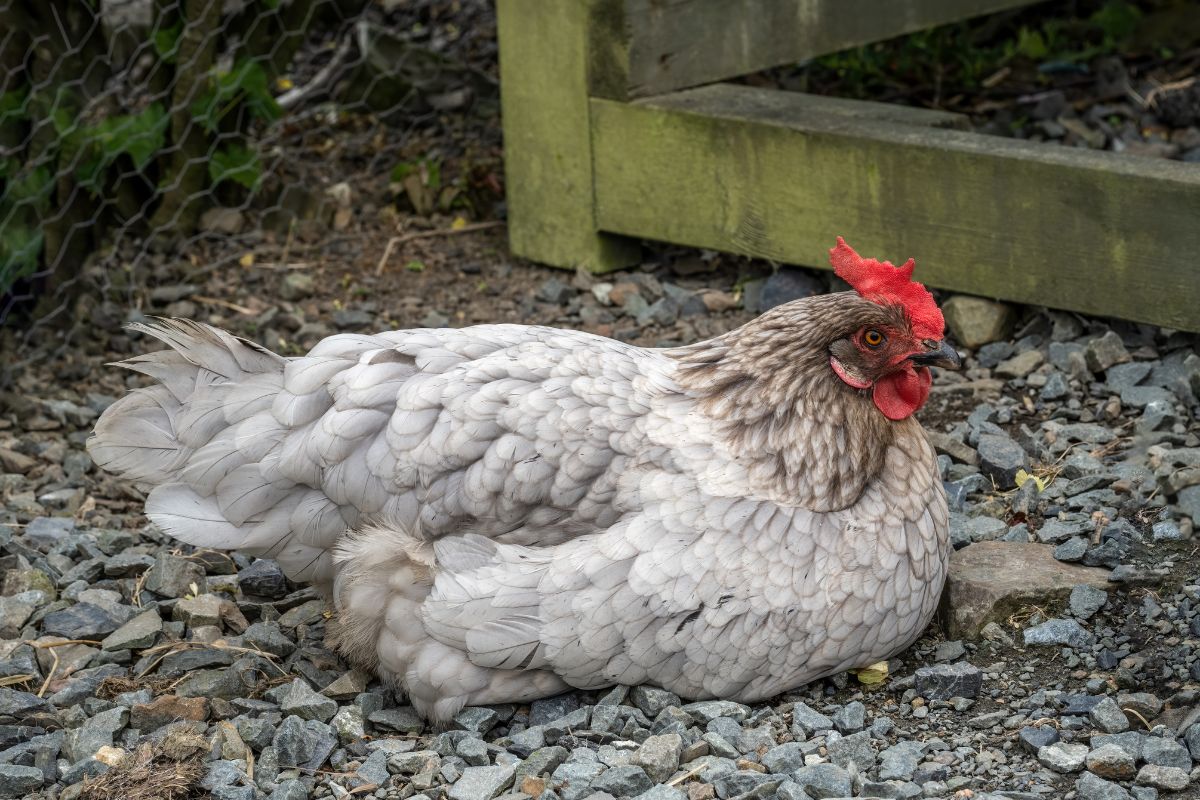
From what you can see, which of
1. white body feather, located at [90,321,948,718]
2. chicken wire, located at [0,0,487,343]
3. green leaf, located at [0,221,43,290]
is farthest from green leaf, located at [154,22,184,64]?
white body feather, located at [90,321,948,718]

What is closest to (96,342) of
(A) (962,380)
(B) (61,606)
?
(B) (61,606)

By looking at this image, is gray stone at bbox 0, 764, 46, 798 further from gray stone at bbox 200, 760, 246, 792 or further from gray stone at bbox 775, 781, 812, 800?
gray stone at bbox 775, 781, 812, 800

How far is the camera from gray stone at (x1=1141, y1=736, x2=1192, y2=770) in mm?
2883

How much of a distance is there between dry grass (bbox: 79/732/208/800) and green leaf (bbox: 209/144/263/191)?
3166 mm

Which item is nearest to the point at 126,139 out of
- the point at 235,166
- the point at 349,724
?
the point at 235,166

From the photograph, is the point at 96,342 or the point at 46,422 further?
the point at 96,342

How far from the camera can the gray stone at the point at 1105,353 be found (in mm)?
4453

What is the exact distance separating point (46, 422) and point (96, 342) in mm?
523

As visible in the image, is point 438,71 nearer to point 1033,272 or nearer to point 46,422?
point 46,422

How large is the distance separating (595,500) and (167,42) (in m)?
3.23

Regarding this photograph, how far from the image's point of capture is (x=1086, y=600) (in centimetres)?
345

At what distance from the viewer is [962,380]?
4.64 m

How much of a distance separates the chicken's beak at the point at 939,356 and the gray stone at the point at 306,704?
1.56 metres

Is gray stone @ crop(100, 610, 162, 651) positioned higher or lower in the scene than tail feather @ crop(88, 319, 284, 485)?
lower
